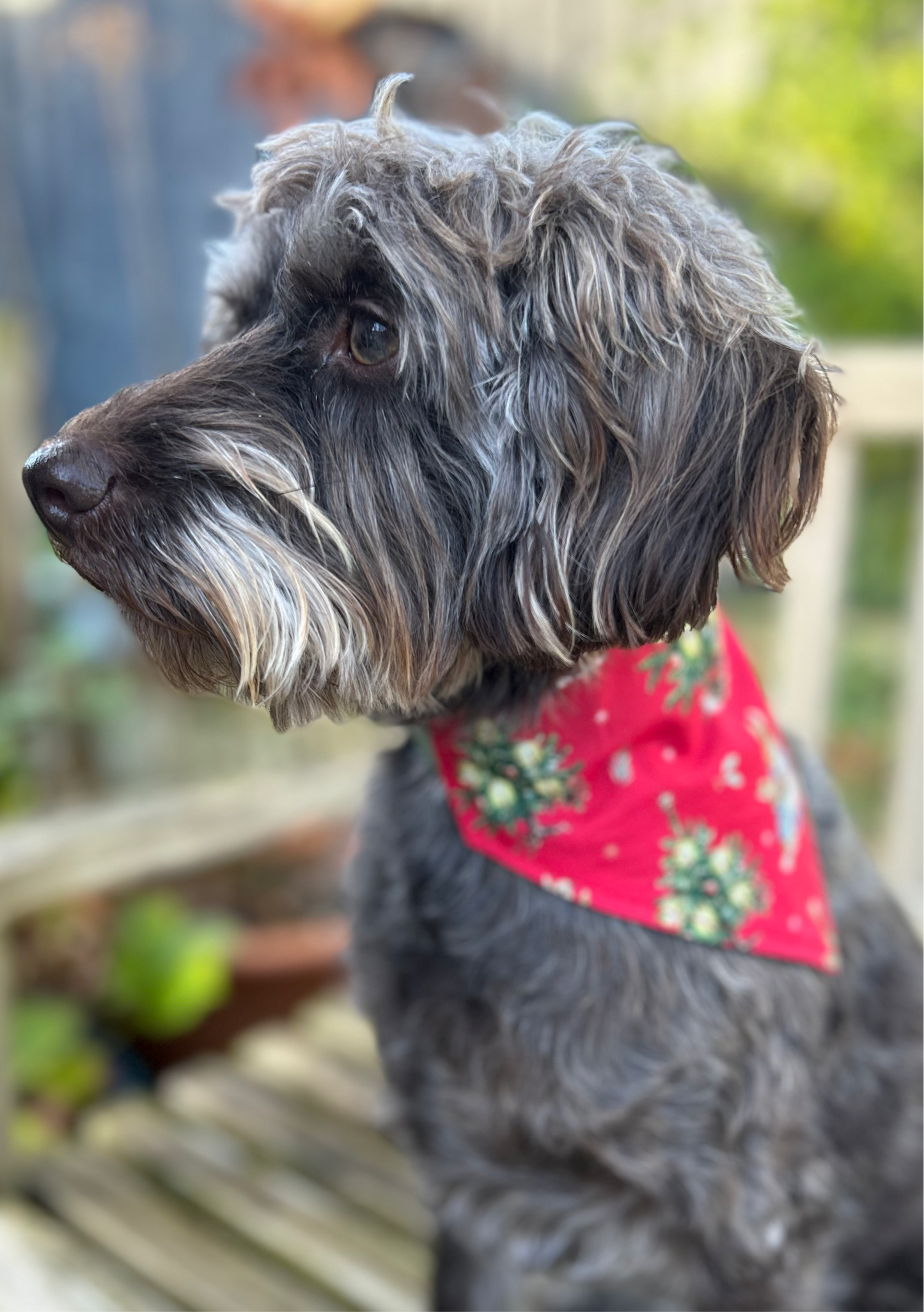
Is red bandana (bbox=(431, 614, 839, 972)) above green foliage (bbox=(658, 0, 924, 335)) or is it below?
below

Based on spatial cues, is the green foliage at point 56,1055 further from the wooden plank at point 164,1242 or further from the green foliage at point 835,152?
the green foliage at point 835,152

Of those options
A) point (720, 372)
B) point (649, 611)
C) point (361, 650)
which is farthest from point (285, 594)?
point (720, 372)

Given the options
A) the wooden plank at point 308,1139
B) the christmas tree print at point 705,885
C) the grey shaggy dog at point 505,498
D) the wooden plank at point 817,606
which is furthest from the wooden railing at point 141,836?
the christmas tree print at point 705,885

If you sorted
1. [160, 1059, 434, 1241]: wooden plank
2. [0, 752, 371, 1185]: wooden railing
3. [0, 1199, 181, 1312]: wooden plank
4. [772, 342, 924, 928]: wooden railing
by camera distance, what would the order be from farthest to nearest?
[772, 342, 924, 928]: wooden railing, [160, 1059, 434, 1241]: wooden plank, [0, 752, 371, 1185]: wooden railing, [0, 1199, 181, 1312]: wooden plank

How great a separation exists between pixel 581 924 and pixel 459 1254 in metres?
0.70

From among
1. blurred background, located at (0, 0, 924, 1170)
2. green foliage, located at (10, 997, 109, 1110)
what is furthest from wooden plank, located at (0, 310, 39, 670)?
green foliage, located at (10, 997, 109, 1110)

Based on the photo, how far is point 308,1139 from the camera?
2232 mm

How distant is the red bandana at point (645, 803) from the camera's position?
128 cm

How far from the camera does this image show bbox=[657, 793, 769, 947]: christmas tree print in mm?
1314

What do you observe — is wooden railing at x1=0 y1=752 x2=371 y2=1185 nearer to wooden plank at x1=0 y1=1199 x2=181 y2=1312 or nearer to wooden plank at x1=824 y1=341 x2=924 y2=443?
wooden plank at x1=0 y1=1199 x2=181 y2=1312

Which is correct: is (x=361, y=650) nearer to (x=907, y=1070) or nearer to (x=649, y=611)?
(x=649, y=611)

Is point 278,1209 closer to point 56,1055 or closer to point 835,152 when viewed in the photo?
point 56,1055

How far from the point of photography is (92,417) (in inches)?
41.9

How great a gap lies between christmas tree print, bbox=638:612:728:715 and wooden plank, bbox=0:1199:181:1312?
1155 mm
